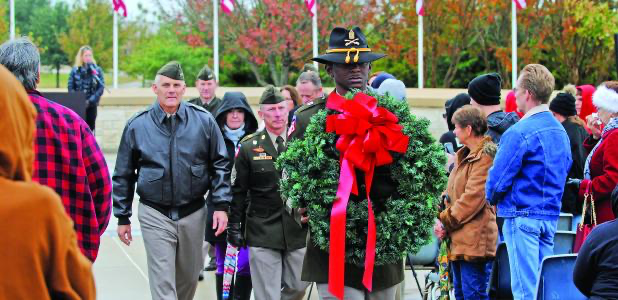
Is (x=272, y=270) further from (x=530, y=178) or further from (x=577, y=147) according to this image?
(x=577, y=147)

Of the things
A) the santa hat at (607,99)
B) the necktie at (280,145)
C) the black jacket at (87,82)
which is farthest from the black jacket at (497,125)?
the black jacket at (87,82)

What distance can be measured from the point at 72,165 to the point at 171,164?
1.93 m

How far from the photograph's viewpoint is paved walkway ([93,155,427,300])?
8961 millimetres

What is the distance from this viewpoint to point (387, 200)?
539 cm

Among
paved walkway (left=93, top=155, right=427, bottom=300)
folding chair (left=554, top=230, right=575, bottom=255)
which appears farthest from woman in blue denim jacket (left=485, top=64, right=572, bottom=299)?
paved walkway (left=93, top=155, right=427, bottom=300)

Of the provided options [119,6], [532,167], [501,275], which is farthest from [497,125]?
[119,6]

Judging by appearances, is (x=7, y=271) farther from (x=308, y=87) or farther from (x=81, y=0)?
(x=81, y=0)

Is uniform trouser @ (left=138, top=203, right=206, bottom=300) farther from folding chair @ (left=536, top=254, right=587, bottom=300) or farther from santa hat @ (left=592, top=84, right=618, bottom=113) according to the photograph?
santa hat @ (left=592, top=84, right=618, bottom=113)

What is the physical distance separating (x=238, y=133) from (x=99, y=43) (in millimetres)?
25372

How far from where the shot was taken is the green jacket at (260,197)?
289 inches

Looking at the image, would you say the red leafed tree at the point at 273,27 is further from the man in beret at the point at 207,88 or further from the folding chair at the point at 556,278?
the folding chair at the point at 556,278

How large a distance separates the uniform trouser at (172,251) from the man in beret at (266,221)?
1.23 ft

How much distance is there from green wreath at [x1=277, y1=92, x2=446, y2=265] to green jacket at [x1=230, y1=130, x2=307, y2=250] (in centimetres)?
185

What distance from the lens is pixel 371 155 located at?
528 cm
